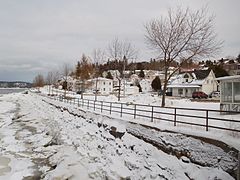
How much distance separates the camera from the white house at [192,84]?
194ft

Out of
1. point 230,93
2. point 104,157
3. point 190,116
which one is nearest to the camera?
point 190,116

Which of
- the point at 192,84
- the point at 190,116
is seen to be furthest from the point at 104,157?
the point at 192,84

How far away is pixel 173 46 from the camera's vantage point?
26219 millimetres

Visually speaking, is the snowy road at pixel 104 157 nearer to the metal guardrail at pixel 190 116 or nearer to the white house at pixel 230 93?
the metal guardrail at pixel 190 116

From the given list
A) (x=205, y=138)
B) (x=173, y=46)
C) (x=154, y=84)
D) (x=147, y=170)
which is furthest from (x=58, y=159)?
(x=154, y=84)

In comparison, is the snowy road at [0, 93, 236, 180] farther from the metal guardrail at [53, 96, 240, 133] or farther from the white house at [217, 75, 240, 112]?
the white house at [217, 75, 240, 112]

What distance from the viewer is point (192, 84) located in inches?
2379

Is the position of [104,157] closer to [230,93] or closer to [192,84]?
[230,93]

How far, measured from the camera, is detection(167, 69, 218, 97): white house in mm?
59031

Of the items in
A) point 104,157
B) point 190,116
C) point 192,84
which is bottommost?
point 104,157

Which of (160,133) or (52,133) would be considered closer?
(160,133)

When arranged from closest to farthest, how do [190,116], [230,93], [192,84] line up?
[190,116] < [230,93] < [192,84]

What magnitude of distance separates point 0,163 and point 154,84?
7319cm

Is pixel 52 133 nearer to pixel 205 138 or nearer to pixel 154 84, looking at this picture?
pixel 205 138
